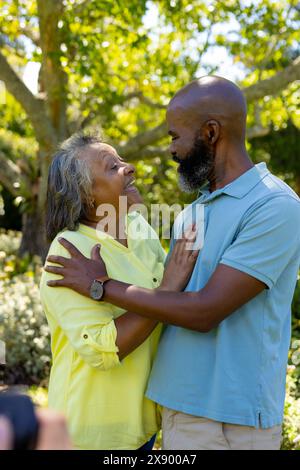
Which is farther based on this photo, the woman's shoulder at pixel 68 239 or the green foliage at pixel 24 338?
the green foliage at pixel 24 338

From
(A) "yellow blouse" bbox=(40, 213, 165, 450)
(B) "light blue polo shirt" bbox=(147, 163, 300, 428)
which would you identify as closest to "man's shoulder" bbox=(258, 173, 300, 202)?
(B) "light blue polo shirt" bbox=(147, 163, 300, 428)

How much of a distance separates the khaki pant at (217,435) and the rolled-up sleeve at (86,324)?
1.16ft

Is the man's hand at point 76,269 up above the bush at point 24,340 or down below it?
above

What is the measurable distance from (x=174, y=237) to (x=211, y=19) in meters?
6.50

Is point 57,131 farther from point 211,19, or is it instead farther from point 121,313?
point 121,313

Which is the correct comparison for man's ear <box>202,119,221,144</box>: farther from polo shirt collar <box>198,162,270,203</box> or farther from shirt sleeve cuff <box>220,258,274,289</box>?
shirt sleeve cuff <box>220,258,274,289</box>

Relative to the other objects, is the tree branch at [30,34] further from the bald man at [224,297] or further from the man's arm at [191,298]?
the man's arm at [191,298]

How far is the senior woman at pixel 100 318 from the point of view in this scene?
2.41 meters

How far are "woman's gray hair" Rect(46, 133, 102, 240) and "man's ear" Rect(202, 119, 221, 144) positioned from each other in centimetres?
53

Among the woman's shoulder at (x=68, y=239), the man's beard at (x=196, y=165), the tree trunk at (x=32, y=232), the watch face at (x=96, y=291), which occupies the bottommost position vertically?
the watch face at (x=96, y=291)

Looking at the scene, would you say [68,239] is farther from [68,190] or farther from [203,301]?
[203,301]

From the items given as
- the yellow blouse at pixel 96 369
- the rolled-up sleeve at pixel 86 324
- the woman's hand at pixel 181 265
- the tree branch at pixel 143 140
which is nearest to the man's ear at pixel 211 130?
the woman's hand at pixel 181 265

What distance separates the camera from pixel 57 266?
2496 millimetres

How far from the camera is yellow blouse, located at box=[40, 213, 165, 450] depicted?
2402 mm
